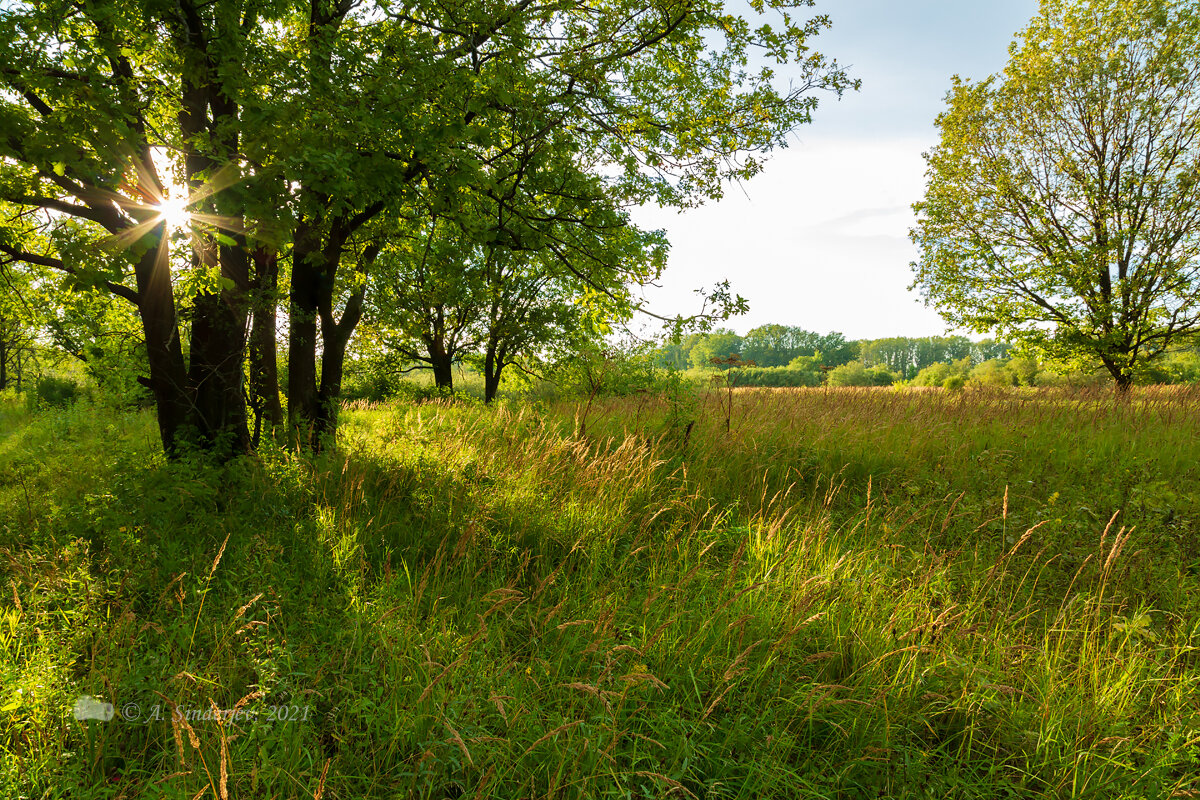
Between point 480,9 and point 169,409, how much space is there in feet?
18.8

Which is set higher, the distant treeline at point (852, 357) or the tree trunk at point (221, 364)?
the distant treeline at point (852, 357)

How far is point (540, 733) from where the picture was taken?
206 cm

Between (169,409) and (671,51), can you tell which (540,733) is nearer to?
(169,409)

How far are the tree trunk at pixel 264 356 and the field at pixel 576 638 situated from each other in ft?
4.82

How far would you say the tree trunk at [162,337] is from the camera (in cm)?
517

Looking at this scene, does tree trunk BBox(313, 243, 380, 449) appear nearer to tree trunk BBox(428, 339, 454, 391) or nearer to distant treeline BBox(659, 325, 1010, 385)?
tree trunk BBox(428, 339, 454, 391)

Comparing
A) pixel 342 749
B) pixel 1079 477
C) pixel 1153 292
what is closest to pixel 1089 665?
pixel 342 749

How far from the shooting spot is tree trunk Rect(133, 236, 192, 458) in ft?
17.0

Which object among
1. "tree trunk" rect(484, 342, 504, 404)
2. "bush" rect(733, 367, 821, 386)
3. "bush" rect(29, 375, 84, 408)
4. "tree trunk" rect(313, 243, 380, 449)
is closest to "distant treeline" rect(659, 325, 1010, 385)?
"bush" rect(733, 367, 821, 386)

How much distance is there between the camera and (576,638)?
2678 mm

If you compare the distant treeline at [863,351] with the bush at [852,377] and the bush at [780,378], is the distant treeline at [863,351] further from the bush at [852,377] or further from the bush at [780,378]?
the bush at [852,377]

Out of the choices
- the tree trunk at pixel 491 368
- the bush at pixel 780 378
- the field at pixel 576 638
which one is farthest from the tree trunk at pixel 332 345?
the bush at pixel 780 378

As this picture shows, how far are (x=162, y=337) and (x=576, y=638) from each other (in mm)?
5642

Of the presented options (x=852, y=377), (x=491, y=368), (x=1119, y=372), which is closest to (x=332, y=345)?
(x=491, y=368)
